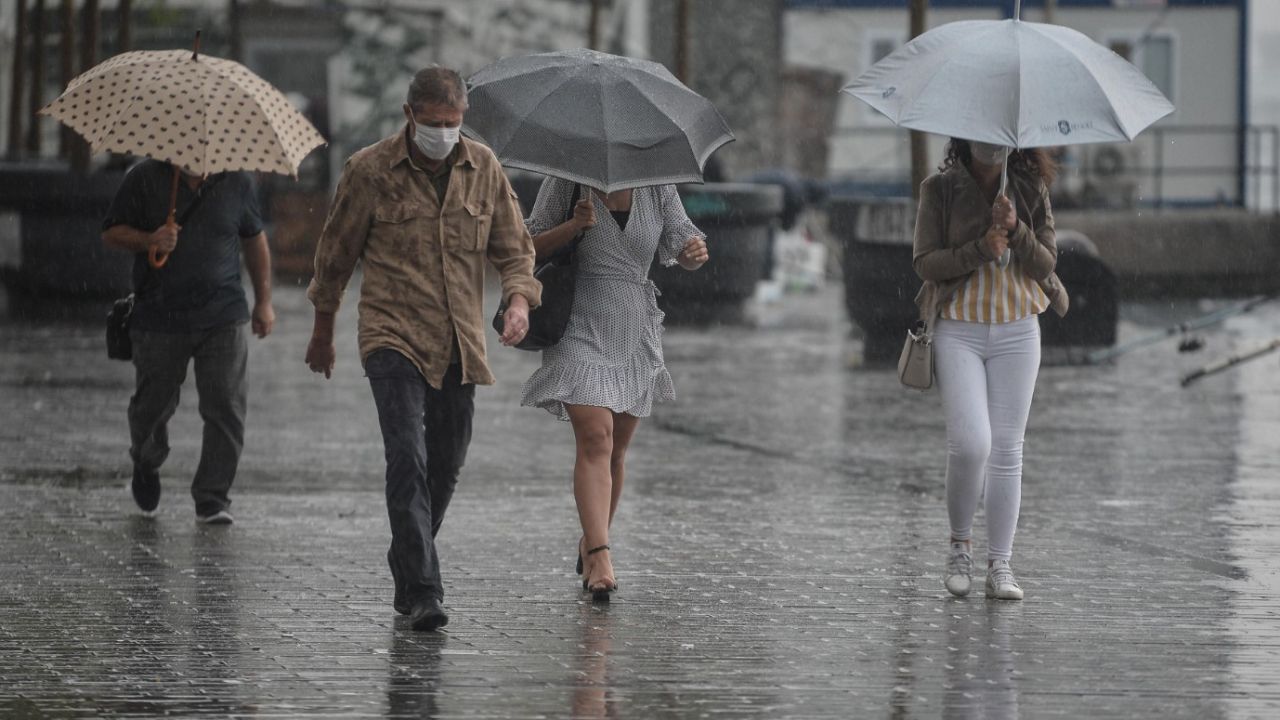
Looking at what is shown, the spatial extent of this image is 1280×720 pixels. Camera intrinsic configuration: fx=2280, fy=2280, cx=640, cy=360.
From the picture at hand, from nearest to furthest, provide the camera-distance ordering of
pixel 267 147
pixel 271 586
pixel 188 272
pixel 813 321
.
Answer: pixel 271 586, pixel 267 147, pixel 188 272, pixel 813 321

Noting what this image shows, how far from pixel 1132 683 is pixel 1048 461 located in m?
5.57

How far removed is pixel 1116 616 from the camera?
718 centimetres

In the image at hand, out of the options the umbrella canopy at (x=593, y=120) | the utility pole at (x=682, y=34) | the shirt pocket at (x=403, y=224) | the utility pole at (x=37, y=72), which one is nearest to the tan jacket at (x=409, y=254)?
the shirt pocket at (x=403, y=224)

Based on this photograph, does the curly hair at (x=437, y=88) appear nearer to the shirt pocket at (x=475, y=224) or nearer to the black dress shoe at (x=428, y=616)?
the shirt pocket at (x=475, y=224)

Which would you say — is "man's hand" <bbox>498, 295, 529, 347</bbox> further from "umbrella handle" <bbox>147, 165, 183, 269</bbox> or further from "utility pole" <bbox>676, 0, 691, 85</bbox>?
"utility pole" <bbox>676, 0, 691, 85</bbox>

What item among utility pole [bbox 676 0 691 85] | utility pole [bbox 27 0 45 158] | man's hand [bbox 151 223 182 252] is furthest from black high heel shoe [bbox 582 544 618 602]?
utility pole [bbox 27 0 45 158]

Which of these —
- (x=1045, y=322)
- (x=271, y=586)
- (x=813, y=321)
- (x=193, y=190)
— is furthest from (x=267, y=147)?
(x=813, y=321)

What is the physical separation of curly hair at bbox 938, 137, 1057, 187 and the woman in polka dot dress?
0.89 m

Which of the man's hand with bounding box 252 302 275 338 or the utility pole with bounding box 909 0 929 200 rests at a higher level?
the utility pole with bounding box 909 0 929 200

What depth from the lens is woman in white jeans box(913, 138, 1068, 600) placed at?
7.49 meters

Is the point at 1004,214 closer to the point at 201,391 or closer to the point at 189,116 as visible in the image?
the point at 189,116

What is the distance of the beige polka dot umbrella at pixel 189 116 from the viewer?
8547 mm

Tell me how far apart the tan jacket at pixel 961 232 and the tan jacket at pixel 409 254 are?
1496mm

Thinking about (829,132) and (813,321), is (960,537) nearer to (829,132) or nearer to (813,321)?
(813,321)
